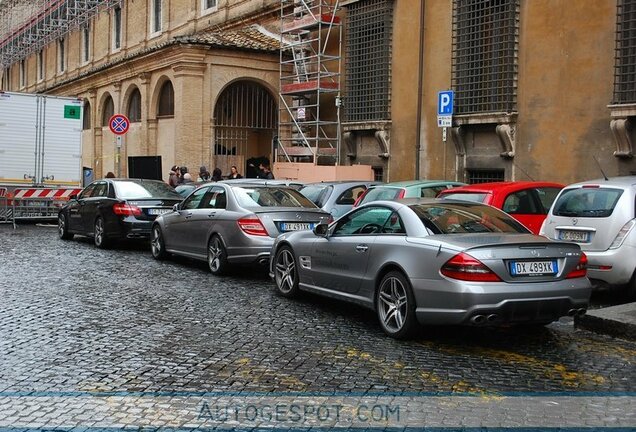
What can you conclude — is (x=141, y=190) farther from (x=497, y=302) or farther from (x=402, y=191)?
(x=497, y=302)

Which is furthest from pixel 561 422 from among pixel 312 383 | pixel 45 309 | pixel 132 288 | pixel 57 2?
pixel 57 2

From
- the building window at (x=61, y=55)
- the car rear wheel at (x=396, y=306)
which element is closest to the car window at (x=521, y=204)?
the car rear wheel at (x=396, y=306)

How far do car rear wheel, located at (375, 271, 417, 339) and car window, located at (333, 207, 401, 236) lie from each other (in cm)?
75

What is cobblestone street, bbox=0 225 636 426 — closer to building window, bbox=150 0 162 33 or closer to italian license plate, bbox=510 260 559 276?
italian license plate, bbox=510 260 559 276

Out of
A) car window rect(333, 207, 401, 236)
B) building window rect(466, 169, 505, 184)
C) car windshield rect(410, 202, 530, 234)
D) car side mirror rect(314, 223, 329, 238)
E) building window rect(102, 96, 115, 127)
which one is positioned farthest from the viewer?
building window rect(102, 96, 115, 127)

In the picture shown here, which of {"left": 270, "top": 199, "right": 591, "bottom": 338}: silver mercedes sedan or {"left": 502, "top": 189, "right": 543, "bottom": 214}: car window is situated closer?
{"left": 270, "top": 199, "right": 591, "bottom": 338}: silver mercedes sedan

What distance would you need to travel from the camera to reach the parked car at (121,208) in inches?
634

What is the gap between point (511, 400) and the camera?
583 cm

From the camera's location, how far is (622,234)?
9.68 metres

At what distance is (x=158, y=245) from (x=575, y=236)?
777 centimetres

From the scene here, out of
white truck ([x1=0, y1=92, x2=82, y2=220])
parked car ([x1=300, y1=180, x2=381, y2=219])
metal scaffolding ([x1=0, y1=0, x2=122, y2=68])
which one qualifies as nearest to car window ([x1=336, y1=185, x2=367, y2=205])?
parked car ([x1=300, y1=180, x2=381, y2=219])

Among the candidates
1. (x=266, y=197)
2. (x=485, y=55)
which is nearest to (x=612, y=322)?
(x=266, y=197)

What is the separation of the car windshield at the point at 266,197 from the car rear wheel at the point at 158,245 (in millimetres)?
2650

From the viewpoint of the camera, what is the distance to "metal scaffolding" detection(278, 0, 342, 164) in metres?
25.1
